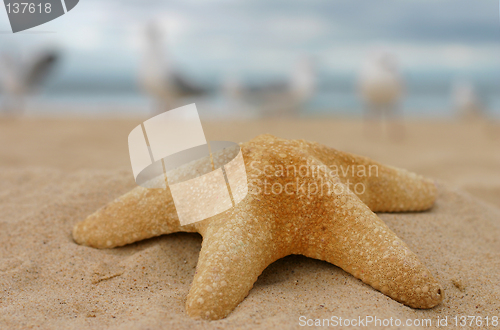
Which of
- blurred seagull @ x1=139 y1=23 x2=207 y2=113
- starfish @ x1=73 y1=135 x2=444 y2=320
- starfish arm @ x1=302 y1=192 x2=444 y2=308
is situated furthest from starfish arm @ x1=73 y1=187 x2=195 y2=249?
blurred seagull @ x1=139 y1=23 x2=207 y2=113

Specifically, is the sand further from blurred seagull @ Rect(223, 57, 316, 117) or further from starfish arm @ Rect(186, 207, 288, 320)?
blurred seagull @ Rect(223, 57, 316, 117)

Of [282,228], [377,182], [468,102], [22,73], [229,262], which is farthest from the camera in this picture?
[468,102]

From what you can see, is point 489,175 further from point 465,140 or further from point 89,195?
point 89,195

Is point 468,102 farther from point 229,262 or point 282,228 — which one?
point 229,262

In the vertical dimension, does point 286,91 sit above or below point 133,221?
below

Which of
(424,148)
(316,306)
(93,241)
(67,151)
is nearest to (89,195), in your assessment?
(93,241)

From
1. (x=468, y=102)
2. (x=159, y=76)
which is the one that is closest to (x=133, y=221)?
(x=159, y=76)

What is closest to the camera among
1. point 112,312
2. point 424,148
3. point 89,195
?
point 112,312

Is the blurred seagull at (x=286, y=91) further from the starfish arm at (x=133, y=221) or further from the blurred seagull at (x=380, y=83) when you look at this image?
the starfish arm at (x=133, y=221)
